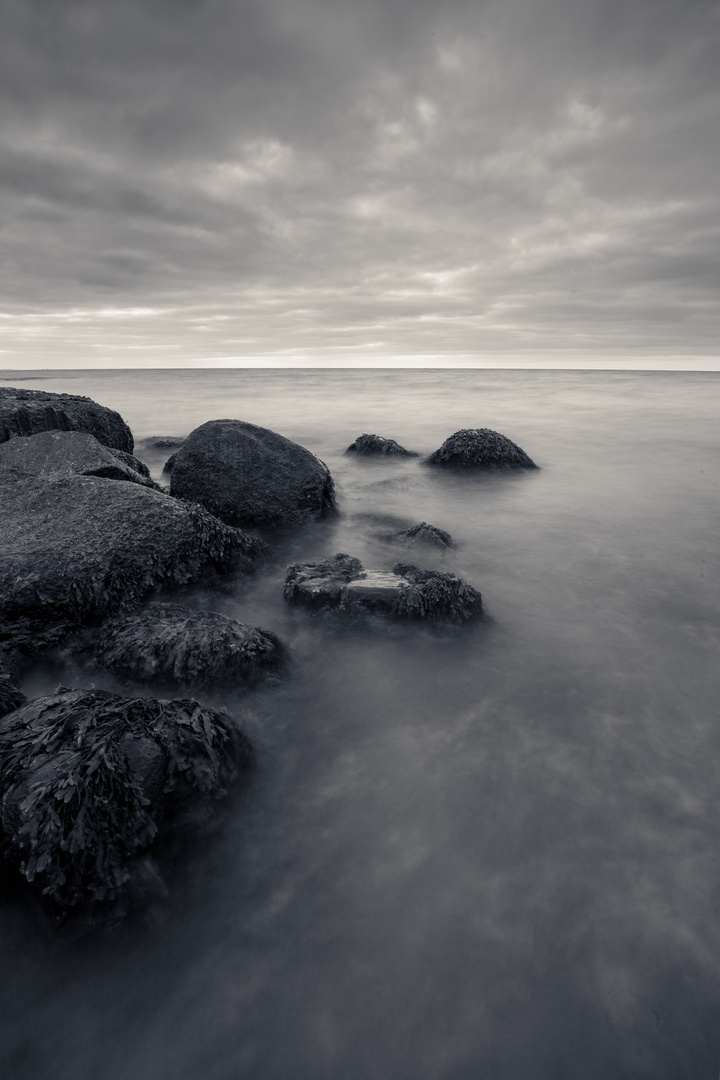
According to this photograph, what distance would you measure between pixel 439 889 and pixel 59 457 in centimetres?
513

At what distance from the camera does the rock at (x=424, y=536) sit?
236 inches

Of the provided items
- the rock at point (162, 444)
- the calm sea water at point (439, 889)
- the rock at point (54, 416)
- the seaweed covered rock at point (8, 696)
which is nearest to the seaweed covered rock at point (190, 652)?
the calm sea water at point (439, 889)

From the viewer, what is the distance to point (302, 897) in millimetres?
2135

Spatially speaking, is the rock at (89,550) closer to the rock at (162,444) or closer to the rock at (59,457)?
the rock at (59,457)

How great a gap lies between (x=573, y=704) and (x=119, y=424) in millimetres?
7547

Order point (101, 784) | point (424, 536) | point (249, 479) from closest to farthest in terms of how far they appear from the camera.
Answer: point (101, 784) < point (424, 536) < point (249, 479)

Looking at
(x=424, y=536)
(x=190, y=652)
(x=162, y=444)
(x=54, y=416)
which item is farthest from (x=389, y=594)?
(x=162, y=444)

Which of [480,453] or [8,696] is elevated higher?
[480,453]

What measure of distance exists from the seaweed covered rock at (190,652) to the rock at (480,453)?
6945 mm

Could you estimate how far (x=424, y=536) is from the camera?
608 centimetres

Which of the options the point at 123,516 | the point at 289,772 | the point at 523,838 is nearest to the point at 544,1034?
the point at 523,838

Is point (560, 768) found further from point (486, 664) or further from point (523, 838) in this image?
point (486, 664)

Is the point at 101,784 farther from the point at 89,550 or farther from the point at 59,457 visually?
the point at 59,457

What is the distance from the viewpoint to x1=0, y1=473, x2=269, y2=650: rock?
3.66 m
